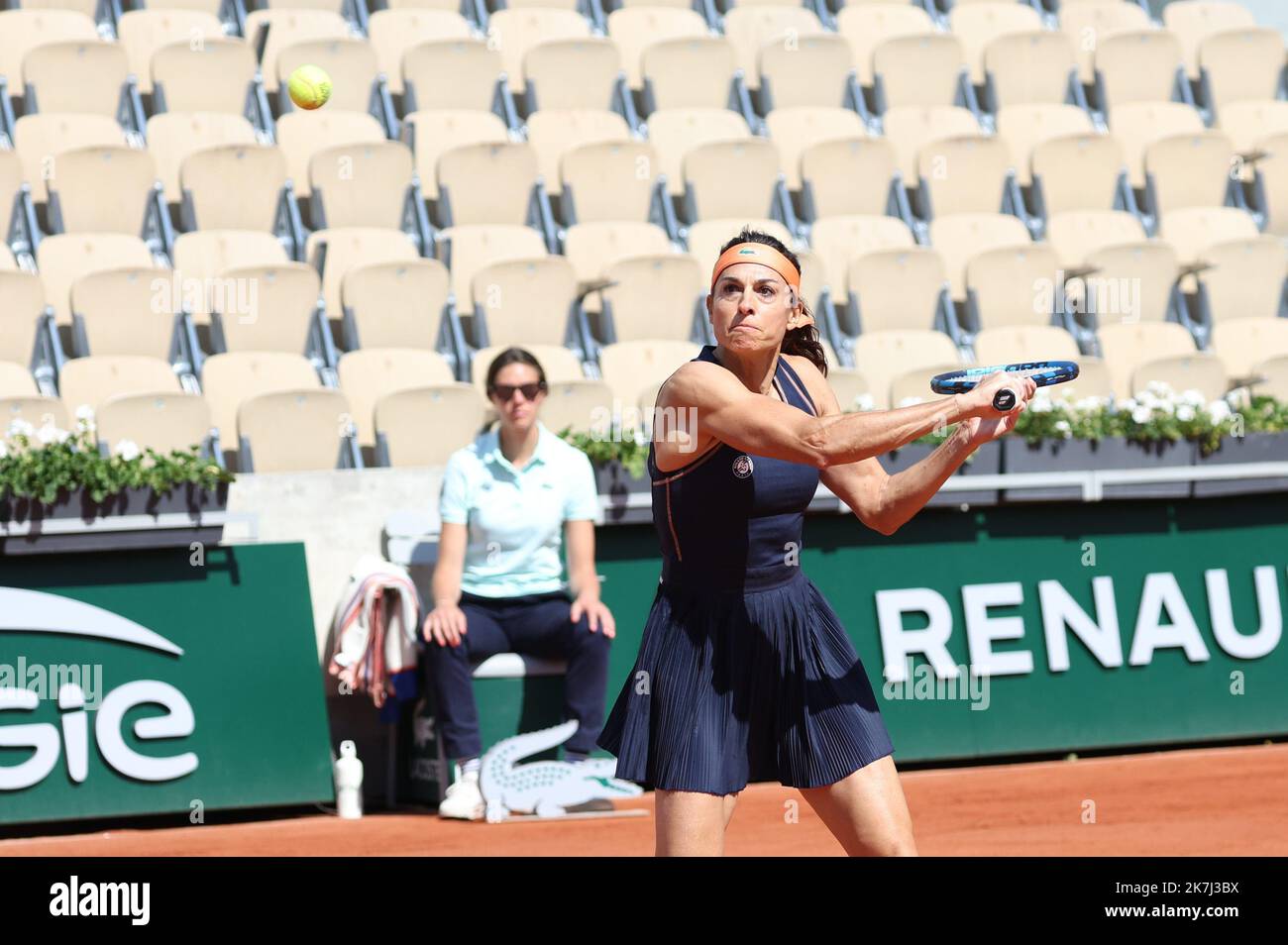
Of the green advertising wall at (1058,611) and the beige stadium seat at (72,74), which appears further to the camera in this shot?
the beige stadium seat at (72,74)

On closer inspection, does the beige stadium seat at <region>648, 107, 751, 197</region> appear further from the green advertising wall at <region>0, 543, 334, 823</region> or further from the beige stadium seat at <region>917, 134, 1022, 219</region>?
the green advertising wall at <region>0, 543, 334, 823</region>

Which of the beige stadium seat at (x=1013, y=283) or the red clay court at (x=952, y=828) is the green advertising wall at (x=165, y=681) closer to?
the red clay court at (x=952, y=828)

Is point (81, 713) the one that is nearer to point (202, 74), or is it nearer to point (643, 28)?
point (202, 74)

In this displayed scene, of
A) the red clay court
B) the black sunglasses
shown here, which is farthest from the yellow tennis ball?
the red clay court

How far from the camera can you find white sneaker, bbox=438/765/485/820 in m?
6.48

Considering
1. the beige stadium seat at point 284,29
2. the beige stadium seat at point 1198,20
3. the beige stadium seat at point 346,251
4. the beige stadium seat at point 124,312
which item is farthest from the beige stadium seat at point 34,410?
the beige stadium seat at point 1198,20

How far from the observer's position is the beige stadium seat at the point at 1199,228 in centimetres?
1123

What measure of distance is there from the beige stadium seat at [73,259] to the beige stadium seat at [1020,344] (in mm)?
4587

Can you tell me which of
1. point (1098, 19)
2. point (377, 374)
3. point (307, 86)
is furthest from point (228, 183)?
point (1098, 19)

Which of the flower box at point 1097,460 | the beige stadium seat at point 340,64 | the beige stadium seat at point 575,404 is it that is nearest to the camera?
the flower box at point 1097,460

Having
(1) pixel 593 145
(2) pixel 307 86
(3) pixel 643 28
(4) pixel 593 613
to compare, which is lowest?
(4) pixel 593 613

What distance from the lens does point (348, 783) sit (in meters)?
6.68

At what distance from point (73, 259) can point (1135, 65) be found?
7577 millimetres
